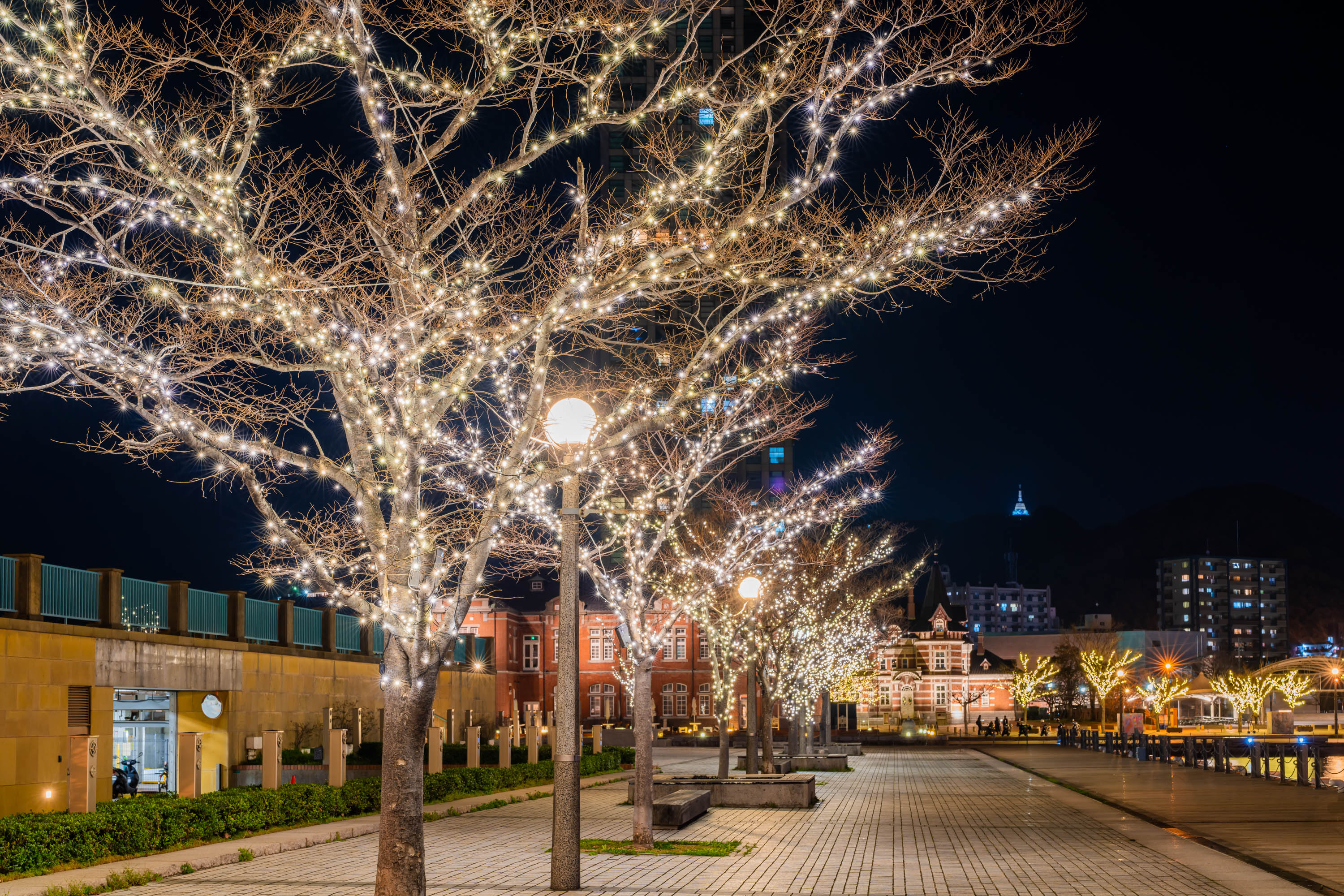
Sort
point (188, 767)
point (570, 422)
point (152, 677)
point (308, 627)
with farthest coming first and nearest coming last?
Answer: point (308, 627) < point (152, 677) < point (188, 767) < point (570, 422)

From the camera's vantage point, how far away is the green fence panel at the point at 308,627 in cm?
3666

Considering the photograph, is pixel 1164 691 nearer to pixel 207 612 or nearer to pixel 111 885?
pixel 207 612

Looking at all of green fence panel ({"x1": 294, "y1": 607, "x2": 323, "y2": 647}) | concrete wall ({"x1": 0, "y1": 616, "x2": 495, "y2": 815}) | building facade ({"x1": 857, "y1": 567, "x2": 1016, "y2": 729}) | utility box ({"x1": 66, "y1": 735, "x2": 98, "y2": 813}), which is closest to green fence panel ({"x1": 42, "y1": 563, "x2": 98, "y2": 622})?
concrete wall ({"x1": 0, "y1": 616, "x2": 495, "y2": 815})

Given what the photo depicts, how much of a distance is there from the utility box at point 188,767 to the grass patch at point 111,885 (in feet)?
12.5

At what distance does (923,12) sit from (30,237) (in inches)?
385

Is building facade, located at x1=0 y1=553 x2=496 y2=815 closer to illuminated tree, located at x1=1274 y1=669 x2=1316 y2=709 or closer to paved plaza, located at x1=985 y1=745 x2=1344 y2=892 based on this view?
paved plaza, located at x1=985 y1=745 x2=1344 y2=892

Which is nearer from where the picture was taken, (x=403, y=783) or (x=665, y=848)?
(x=403, y=783)

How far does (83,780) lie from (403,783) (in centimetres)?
713

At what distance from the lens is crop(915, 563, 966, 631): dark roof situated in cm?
11125

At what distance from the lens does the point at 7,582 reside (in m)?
21.7

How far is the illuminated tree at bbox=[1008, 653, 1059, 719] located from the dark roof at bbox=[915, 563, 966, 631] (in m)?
11.1

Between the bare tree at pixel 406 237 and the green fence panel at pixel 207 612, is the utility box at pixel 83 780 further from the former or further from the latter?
the green fence panel at pixel 207 612

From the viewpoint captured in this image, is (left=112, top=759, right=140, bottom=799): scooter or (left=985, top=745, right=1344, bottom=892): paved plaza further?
(left=112, top=759, right=140, bottom=799): scooter

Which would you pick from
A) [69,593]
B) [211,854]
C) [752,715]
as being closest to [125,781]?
[69,593]
